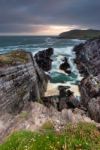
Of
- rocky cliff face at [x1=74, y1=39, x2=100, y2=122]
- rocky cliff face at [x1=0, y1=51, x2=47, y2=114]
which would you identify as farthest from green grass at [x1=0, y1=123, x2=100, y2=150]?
rocky cliff face at [x1=74, y1=39, x2=100, y2=122]

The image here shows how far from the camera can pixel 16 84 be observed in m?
32.7

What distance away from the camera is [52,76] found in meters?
62.0

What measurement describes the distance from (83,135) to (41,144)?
1.98 m

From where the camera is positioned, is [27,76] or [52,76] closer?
[27,76]

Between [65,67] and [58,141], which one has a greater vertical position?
[58,141]

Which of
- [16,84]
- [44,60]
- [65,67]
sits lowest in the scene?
[65,67]

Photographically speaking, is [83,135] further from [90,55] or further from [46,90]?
[90,55]

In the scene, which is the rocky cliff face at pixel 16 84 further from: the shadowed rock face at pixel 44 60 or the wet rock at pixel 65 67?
the shadowed rock face at pixel 44 60

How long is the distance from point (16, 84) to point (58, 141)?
878 inches

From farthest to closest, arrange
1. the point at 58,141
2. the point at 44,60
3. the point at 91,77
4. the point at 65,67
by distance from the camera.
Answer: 1. the point at 44,60
2. the point at 65,67
3. the point at 91,77
4. the point at 58,141

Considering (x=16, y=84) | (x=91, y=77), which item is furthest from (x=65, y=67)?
(x=16, y=84)

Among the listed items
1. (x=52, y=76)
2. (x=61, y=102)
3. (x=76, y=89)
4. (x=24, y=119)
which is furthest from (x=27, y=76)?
(x=52, y=76)

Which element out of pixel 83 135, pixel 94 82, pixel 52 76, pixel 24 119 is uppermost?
pixel 83 135

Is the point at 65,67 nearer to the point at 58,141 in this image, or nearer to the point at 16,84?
the point at 16,84
